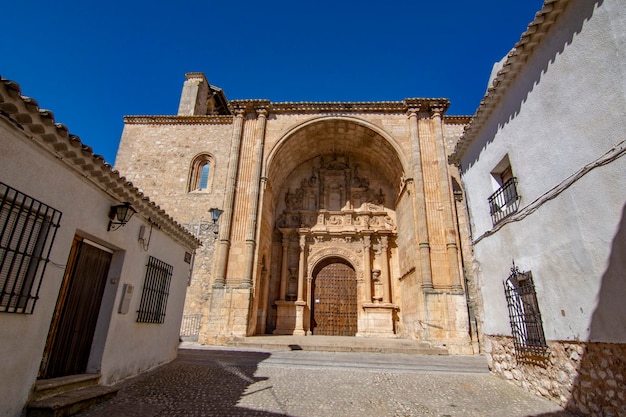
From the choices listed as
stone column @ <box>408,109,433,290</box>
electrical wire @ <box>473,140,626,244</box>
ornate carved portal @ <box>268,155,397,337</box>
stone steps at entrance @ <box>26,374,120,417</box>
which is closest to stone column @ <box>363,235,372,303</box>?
ornate carved portal @ <box>268,155,397,337</box>

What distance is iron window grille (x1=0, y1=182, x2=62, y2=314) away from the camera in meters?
3.06

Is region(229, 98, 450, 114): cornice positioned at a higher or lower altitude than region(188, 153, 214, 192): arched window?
higher

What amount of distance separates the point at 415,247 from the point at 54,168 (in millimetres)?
10178

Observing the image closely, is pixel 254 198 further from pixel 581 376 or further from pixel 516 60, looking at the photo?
pixel 581 376

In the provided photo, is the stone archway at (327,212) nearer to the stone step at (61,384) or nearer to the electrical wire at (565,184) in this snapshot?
the electrical wire at (565,184)

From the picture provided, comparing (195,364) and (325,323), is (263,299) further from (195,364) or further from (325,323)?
(195,364)

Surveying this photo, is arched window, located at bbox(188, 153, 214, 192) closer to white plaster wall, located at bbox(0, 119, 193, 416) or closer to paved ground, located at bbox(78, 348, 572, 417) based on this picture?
paved ground, located at bbox(78, 348, 572, 417)

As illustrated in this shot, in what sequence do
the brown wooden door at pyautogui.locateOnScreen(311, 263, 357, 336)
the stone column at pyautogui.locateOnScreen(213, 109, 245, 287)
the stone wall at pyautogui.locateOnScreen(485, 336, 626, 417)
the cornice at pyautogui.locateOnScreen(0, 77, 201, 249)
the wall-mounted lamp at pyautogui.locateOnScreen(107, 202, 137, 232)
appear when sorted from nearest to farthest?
the cornice at pyautogui.locateOnScreen(0, 77, 201, 249) → the stone wall at pyautogui.locateOnScreen(485, 336, 626, 417) → the wall-mounted lamp at pyautogui.locateOnScreen(107, 202, 137, 232) → the stone column at pyautogui.locateOnScreen(213, 109, 245, 287) → the brown wooden door at pyautogui.locateOnScreen(311, 263, 357, 336)

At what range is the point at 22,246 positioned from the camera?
326 centimetres

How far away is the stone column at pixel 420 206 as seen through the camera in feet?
35.3

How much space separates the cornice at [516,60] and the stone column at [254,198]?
7.40 m

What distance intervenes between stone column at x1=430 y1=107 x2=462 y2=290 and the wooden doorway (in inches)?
381

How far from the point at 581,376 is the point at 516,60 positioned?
449cm

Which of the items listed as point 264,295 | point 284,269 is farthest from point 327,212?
point 264,295
